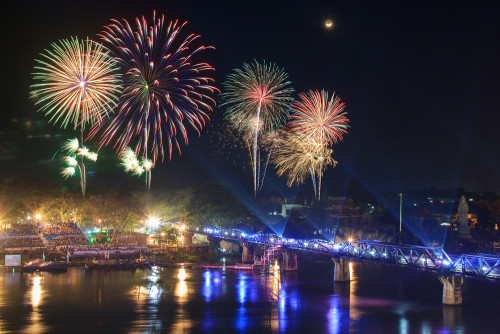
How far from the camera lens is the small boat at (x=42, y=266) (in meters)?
51.9

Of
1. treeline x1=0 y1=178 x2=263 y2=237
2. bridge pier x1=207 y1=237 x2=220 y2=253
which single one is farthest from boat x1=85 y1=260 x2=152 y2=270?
bridge pier x1=207 y1=237 x2=220 y2=253

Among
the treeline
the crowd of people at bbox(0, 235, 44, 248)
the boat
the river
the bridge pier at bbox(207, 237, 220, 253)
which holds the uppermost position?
the treeline

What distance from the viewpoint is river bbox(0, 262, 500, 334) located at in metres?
31.6

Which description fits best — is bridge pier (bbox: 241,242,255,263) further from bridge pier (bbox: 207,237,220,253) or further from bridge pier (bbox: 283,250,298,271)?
bridge pier (bbox: 207,237,220,253)

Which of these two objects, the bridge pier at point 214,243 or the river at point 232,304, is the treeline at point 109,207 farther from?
the river at point 232,304

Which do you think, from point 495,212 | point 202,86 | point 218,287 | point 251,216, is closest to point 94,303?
point 218,287

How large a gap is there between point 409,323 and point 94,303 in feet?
74.4

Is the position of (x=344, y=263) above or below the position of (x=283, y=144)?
below

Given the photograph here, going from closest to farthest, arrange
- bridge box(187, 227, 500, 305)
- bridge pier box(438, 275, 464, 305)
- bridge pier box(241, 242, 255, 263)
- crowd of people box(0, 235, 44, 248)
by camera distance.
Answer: bridge box(187, 227, 500, 305) < bridge pier box(438, 275, 464, 305) < crowd of people box(0, 235, 44, 248) < bridge pier box(241, 242, 255, 263)

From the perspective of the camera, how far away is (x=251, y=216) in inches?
3214

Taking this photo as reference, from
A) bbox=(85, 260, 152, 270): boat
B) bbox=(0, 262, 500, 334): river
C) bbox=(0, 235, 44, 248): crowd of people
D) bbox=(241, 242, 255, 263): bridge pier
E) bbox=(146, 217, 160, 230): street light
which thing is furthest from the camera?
bbox=(146, 217, 160, 230): street light

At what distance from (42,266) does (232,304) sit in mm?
25358

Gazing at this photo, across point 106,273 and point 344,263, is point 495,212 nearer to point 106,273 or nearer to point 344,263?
point 344,263

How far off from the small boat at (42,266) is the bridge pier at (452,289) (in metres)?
38.0
